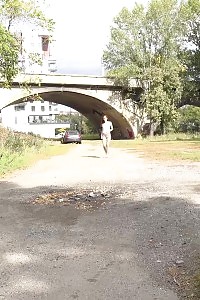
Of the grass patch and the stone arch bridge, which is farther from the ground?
the stone arch bridge

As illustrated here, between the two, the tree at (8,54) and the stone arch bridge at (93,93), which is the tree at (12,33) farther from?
the stone arch bridge at (93,93)

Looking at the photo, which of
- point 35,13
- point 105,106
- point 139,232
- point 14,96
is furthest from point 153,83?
point 139,232

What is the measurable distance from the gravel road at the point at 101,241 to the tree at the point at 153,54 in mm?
41052

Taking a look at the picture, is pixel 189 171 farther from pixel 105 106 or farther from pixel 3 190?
pixel 105 106

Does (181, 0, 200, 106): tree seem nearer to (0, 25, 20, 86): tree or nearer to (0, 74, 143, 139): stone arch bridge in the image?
(0, 74, 143, 139): stone arch bridge

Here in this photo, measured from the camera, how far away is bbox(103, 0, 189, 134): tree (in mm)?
50625

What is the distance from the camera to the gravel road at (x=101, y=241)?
4492 mm

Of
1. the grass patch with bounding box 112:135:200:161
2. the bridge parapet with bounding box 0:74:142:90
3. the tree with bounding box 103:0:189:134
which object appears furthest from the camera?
the tree with bounding box 103:0:189:134

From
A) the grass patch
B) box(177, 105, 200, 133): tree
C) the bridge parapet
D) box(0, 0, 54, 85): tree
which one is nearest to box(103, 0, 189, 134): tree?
the bridge parapet

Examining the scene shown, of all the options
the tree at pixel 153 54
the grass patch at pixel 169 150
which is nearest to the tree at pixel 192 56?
the tree at pixel 153 54

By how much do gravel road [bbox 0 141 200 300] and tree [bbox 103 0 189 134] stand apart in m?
41.1

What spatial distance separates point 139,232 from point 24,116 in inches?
3713

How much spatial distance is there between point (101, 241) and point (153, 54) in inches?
1954

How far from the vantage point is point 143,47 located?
2110 inches
